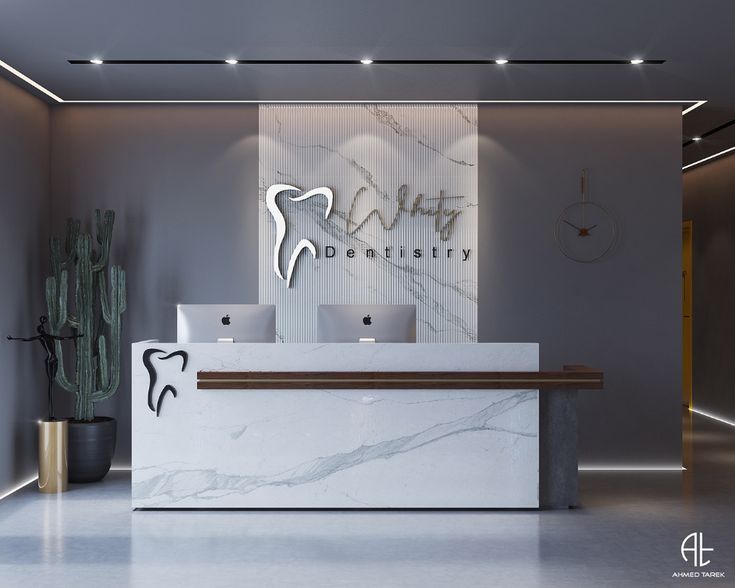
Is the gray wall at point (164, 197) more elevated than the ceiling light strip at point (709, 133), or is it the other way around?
the ceiling light strip at point (709, 133)

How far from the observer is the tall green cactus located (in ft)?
21.2

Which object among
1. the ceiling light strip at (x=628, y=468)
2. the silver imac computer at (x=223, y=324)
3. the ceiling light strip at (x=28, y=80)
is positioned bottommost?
the ceiling light strip at (x=628, y=468)

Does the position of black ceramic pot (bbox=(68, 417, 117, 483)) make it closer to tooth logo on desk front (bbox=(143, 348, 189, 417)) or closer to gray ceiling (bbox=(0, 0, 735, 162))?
tooth logo on desk front (bbox=(143, 348, 189, 417))

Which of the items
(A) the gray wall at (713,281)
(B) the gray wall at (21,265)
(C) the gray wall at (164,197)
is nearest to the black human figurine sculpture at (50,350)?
A: (B) the gray wall at (21,265)

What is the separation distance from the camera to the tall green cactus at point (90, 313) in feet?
21.2

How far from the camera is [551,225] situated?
23.1 feet

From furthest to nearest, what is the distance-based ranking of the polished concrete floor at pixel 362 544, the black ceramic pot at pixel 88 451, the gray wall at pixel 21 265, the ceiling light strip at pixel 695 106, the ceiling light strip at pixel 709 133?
1. the ceiling light strip at pixel 709 133
2. the ceiling light strip at pixel 695 106
3. the black ceramic pot at pixel 88 451
4. the gray wall at pixel 21 265
5. the polished concrete floor at pixel 362 544

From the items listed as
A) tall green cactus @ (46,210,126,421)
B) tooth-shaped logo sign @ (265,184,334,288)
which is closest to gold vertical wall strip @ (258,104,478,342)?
tooth-shaped logo sign @ (265,184,334,288)

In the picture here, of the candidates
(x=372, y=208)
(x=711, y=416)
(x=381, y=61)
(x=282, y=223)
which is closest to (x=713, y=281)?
(x=711, y=416)

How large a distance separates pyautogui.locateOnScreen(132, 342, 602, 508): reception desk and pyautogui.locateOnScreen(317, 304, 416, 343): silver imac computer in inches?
6.1

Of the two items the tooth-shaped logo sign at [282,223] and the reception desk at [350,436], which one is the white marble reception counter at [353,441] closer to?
the reception desk at [350,436]

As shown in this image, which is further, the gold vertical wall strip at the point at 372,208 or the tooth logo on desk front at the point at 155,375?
the gold vertical wall strip at the point at 372,208

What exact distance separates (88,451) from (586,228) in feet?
13.9

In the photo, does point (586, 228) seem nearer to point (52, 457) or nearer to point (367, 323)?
point (367, 323)
